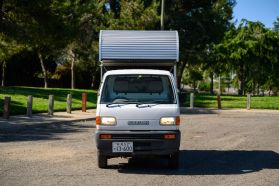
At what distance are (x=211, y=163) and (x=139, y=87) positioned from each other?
217cm

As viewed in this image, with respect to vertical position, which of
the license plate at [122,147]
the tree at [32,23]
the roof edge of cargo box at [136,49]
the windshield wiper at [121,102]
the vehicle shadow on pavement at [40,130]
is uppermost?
the tree at [32,23]

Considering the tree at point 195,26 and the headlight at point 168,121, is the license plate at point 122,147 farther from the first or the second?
the tree at point 195,26

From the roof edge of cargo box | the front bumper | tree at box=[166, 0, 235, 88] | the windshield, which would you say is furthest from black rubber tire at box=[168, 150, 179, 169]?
tree at box=[166, 0, 235, 88]

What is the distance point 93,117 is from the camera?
808 inches

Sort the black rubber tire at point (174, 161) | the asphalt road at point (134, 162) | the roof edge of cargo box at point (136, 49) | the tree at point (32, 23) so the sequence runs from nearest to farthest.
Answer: the asphalt road at point (134, 162) → the black rubber tire at point (174, 161) → the roof edge of cargo box at point (136, 49) → the tree at point (32, 23)

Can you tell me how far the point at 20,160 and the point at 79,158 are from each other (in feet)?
4.02

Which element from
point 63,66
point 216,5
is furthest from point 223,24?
point 63,66

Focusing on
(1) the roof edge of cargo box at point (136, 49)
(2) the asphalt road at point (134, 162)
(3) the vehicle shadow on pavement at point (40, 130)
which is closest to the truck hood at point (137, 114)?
(2) the asphalt road at point (134, 162)

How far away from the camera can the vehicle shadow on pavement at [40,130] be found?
13.9 m

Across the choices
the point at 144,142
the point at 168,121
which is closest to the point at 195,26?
the point at 168,121

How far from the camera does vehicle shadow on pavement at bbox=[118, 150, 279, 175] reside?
30.0ft

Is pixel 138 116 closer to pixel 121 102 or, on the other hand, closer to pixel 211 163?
pixel 121 102

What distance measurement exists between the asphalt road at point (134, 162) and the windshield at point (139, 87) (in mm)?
1391

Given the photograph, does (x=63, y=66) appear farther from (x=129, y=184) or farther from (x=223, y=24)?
(x=129, y=184)
